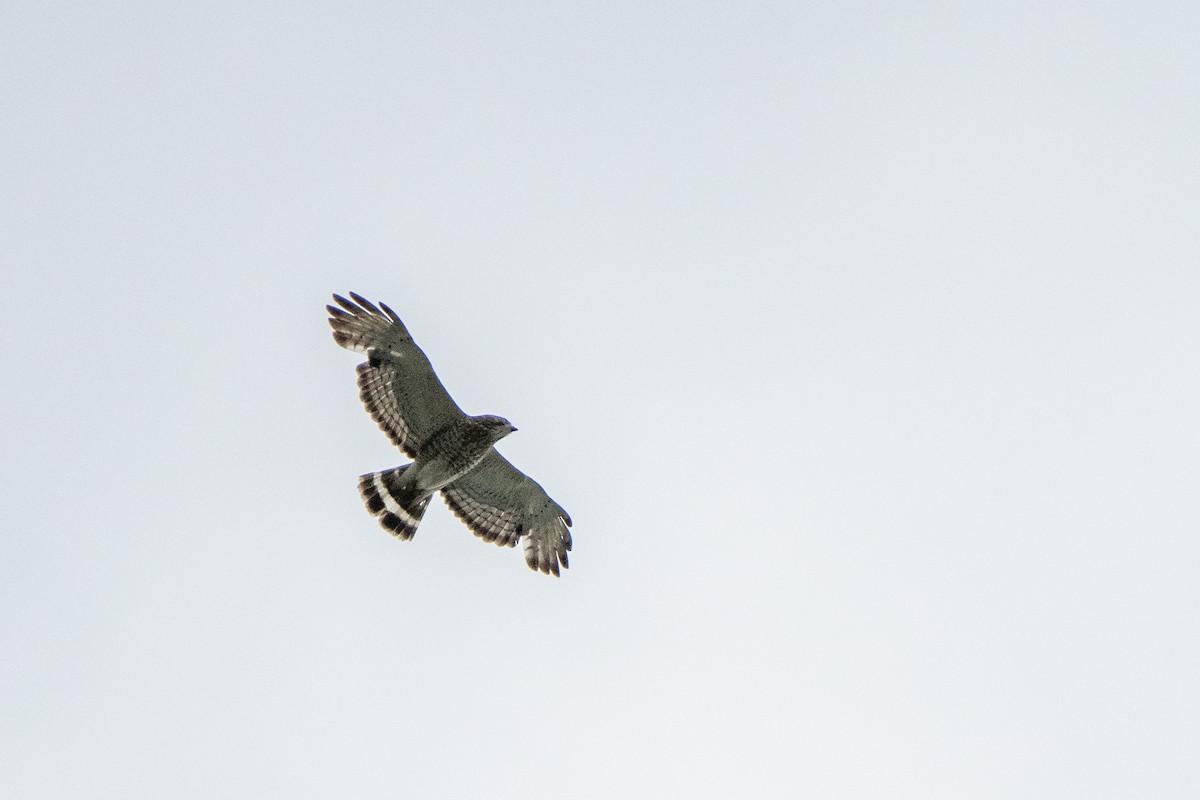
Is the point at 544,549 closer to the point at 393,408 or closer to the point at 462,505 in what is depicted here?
the point at 462,505

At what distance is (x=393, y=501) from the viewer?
55.7 ft

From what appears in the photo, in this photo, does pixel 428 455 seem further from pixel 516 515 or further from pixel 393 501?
pixel 516 515

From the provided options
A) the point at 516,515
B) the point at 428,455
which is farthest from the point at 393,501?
the point at 516,515

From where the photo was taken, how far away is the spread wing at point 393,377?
16.0 meters

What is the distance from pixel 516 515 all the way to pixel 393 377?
268 cm

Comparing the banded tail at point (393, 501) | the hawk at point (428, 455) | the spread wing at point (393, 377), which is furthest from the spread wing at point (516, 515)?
the spread wing at point (393, 377)

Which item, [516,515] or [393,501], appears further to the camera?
[516,515]

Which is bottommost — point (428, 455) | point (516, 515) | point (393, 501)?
point (393, 501)

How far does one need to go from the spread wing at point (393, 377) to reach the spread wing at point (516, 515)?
3.81ft

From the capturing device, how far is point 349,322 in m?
16.1

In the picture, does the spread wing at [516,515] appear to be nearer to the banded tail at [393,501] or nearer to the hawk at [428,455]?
the hawk at [428,455]

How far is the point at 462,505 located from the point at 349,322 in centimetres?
300

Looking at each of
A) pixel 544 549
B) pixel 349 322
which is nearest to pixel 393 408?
pixel 349 322

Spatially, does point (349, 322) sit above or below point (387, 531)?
above
